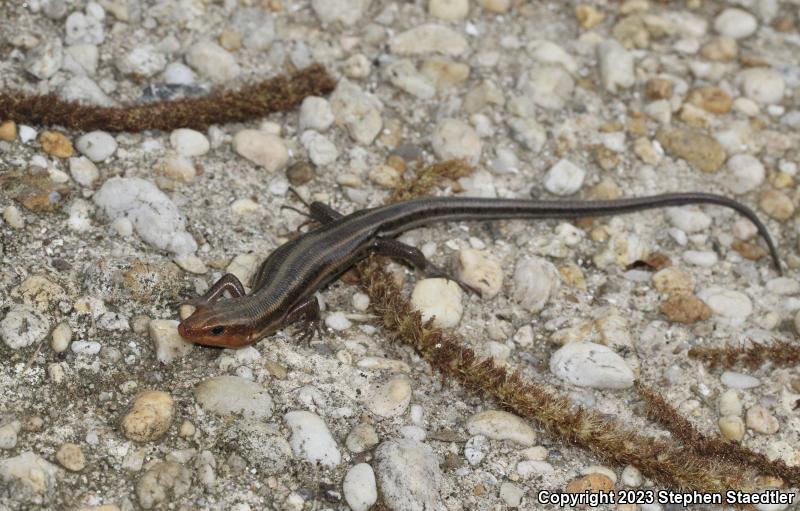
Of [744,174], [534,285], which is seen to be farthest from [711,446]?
[744,174]

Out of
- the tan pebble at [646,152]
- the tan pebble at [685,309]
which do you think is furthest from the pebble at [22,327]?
the tan pebble at [646,152]

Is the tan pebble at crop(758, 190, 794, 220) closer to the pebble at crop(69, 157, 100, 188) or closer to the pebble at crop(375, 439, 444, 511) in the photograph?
the pebble at crop(375, 439, 444, 511)

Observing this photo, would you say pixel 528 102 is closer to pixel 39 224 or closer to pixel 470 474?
pixel 470 474

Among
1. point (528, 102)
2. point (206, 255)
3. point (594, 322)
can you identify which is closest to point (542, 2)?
point (528, 102)

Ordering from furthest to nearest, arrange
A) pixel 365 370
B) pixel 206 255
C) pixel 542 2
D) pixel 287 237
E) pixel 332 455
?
pixel 542 2
pixel 287 237
pixel 206 255
pixel 365 370
pixel 332 455

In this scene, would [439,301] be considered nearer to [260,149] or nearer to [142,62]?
[260,149]

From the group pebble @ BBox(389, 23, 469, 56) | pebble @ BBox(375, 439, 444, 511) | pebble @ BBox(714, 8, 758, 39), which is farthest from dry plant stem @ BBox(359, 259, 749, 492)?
pebble @ BBox(714, 8, 758, 39)
